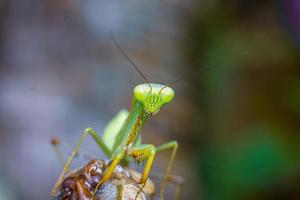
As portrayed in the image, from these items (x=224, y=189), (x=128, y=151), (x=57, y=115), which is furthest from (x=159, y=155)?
(x=128, y=151)

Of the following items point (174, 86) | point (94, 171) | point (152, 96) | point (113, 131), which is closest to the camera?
point (94, 171)

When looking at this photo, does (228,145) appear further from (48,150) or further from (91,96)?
(48,150)

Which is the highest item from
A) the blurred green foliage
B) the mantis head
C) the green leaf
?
the mantis head

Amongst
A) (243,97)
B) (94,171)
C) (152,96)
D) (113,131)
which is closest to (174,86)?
(243,97)

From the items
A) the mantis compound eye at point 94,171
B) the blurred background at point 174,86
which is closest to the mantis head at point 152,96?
the mantis compound eye at point 94,171

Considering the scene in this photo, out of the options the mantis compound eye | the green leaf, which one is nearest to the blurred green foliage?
the green leaf

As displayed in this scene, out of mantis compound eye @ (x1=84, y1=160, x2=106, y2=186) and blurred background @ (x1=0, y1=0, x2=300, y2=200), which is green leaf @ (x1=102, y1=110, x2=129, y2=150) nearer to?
mantis compound eye @ (x1=84, y1=160, x2=106, y2=186)

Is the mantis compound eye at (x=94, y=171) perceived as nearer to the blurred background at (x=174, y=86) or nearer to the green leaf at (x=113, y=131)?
the green leaf at (x=113, y=131)

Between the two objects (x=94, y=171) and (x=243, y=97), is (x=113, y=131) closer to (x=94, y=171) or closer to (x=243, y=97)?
(x=94, y=171)

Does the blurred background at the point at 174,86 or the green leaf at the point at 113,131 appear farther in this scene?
the blurred background at the point at 174,86
